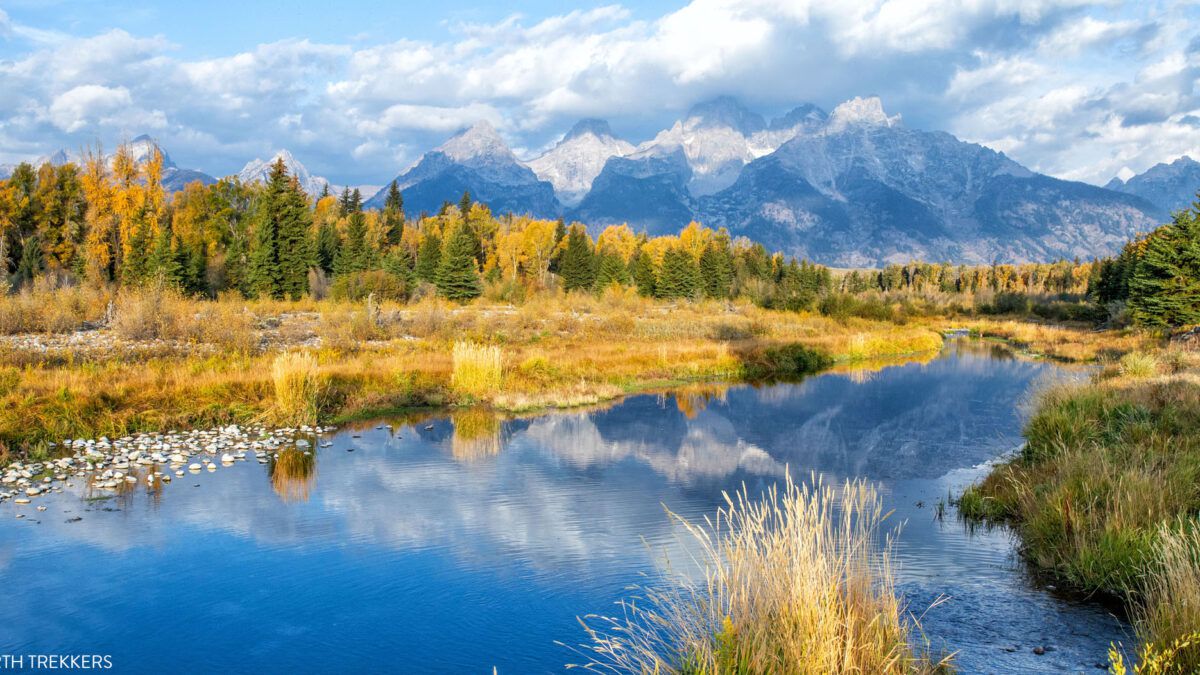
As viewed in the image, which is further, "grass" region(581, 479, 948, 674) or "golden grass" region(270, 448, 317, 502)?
"golden grass" region(270, 448, 317, 502)

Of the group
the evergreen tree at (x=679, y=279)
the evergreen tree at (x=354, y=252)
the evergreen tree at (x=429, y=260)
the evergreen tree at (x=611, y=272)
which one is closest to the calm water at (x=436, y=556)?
the evergreen tree at (x=354, y=252)

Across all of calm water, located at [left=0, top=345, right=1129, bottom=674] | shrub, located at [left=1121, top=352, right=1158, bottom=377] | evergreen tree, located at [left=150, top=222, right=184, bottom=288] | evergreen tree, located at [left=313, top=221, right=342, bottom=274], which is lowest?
calm water, located at [left=0, top=345, right=1129, bottom=674]

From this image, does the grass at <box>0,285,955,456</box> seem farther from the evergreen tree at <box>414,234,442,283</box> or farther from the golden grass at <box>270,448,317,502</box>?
the evergreen tree at <box>414,234,442,283</box>

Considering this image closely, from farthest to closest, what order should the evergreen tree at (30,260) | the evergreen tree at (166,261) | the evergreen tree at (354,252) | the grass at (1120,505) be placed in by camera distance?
the evergreen tree at (354,252) < the evergreen tree at (30,260) < the evergreen tree at (166,261) < the grass at (1120,505)

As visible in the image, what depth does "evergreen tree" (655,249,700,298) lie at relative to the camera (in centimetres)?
7656

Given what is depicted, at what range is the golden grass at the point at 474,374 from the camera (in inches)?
864

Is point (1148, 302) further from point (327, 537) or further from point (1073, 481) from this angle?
point (327, 537)

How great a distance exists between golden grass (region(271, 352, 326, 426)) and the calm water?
1.34 metres

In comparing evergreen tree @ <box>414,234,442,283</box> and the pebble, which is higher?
evergreen tree @ <box>414,234,442,283</box>

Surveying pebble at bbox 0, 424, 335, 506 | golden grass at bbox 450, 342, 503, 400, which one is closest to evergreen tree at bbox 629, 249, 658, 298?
golden grass at bbox 450, 342, 503, 400

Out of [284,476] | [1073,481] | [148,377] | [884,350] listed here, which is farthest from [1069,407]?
[884,350]

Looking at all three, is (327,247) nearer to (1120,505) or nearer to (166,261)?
(166,261)

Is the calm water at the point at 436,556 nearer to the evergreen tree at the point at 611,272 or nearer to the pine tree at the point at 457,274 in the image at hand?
the pine tree at the point at 457,274

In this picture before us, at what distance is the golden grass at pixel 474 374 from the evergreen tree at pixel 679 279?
54.6 meters
